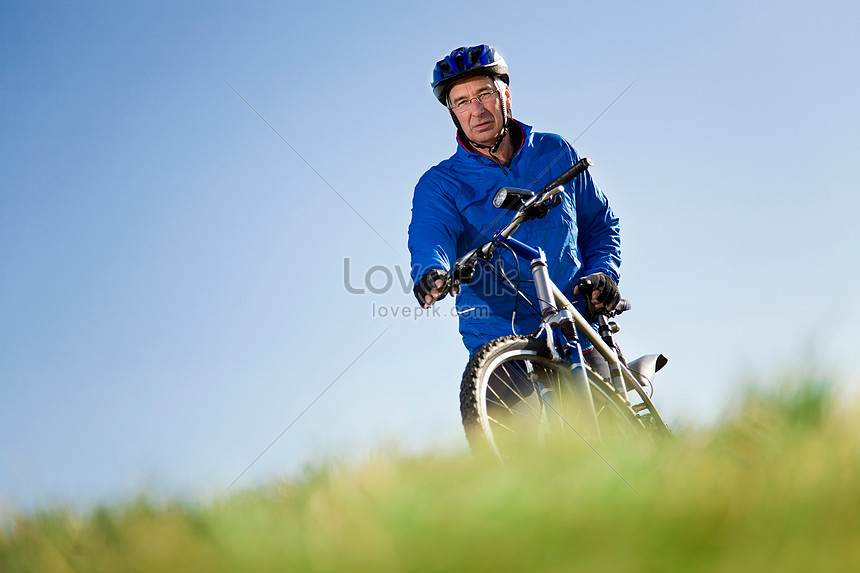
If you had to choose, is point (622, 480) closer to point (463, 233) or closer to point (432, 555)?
point (432, 555)

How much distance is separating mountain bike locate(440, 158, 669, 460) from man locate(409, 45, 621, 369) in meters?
0.38

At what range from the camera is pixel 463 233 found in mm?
4035

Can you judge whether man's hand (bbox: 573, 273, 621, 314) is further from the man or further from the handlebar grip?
the handlebar grip

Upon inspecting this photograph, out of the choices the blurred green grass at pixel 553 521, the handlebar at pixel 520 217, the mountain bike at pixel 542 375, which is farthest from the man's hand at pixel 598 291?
the blurred green grass at pixel 553 521

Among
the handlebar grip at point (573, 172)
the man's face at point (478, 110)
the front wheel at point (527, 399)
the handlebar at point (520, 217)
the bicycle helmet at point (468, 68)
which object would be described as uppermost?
the bicycle helmet at point (468, 68)

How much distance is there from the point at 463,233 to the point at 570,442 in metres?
2.63

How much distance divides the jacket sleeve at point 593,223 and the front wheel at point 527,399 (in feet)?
3.56

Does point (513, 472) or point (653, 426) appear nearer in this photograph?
point (513, 472)

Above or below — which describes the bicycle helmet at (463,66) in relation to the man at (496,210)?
above

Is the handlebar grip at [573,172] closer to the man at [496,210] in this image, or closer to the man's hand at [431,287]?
the man at [496,210]

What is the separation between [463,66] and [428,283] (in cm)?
187

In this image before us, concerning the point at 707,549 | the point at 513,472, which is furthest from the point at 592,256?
the point at 707,549

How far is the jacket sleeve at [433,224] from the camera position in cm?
359

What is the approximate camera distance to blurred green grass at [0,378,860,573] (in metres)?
0.83
